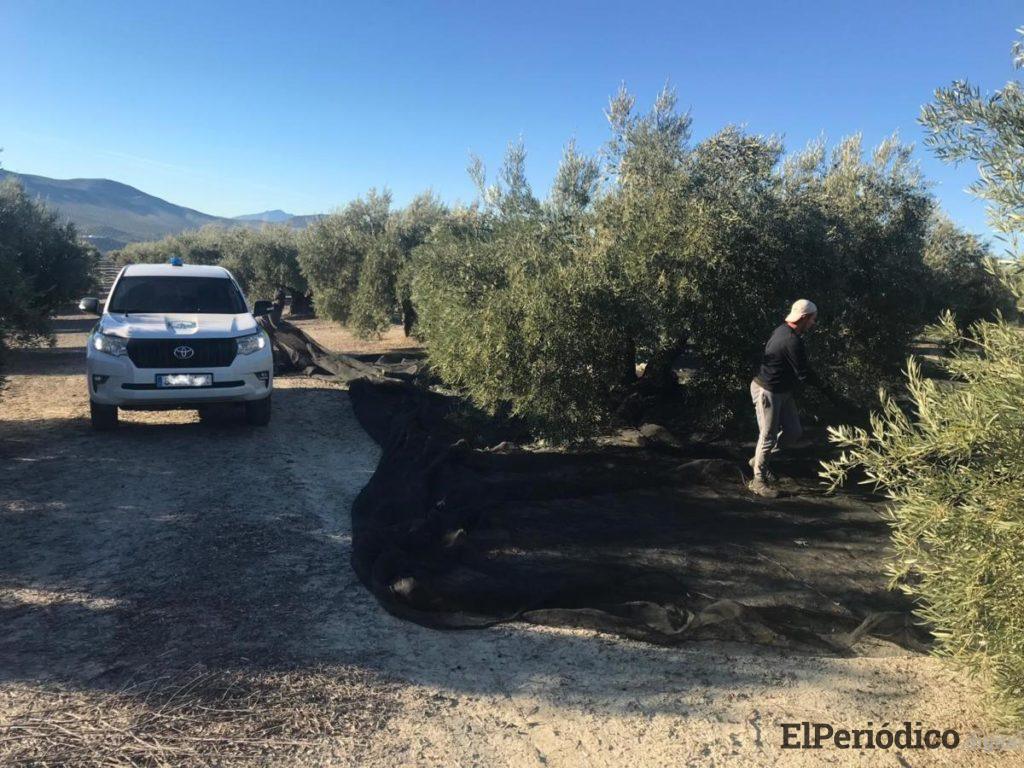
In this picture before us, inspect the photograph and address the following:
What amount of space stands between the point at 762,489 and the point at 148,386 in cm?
667

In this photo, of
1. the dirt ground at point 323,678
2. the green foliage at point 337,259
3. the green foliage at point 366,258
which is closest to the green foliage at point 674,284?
the dirt ground at point 323,678

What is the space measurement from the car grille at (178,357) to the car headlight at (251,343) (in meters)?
0.09

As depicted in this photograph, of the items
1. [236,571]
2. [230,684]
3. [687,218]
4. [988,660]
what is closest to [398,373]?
[687,218]

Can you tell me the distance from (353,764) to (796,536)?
395cm

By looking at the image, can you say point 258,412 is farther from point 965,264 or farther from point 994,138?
point 965,264

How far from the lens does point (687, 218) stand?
7.38 meters

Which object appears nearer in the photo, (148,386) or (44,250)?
(148,386)

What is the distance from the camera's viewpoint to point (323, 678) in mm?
3295

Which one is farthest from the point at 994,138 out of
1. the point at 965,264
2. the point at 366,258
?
the point at 366,258

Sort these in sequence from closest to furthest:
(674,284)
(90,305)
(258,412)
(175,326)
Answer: (674,284) < (175,326) < (90,305) < (258,412)

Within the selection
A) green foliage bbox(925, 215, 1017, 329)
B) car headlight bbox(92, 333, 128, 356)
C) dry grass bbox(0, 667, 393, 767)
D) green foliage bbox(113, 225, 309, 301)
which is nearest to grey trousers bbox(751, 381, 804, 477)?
dry grass bbox(0, 667, 393, 767)

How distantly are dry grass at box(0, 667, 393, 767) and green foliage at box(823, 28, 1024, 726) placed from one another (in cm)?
254

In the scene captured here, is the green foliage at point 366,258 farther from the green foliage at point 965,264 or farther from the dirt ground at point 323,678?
the green foliage at point 965,264

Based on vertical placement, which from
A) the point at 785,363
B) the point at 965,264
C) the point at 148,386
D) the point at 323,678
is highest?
the point at 965,264
